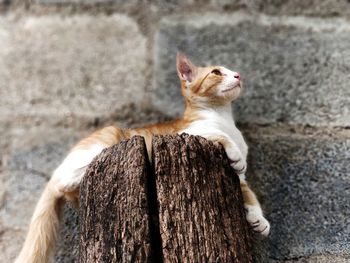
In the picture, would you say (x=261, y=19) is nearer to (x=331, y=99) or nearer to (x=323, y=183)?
(x=331, y=99)

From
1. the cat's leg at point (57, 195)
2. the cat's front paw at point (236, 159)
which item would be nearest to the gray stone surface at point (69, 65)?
the cat's leg at point (57, 195)

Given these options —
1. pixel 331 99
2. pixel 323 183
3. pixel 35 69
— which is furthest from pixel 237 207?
pixel 35 69

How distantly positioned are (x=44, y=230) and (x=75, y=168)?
0.14 metres

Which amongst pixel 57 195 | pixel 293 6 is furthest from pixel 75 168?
pixel 293 6

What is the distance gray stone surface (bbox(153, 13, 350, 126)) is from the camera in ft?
4.69

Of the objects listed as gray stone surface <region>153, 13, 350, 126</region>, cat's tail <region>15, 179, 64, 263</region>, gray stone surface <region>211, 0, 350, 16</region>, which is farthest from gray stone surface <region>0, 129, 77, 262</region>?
gray stone surface <region>211, 0, 350, 16</region>

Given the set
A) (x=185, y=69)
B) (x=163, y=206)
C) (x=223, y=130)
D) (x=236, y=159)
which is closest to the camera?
(x=163, y=206)

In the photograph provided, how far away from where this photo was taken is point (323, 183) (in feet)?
4.37

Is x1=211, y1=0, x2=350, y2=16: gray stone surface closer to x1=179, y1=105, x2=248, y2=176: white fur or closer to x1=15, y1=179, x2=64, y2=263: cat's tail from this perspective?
x1=179, y1=105, x2=248, y2=176: white fur

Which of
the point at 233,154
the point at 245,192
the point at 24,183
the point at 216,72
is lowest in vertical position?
the point at 24,183

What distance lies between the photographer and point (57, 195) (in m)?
1.16

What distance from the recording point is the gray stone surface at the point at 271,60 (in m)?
1.43

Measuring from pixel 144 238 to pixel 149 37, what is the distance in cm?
75

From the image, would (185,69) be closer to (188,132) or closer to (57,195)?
(188,132)
